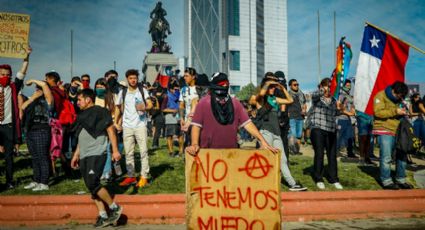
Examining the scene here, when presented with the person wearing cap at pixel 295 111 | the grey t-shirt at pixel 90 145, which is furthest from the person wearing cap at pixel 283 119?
the grey t-shirt at pixel 90 145

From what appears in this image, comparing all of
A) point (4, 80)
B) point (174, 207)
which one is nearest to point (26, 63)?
point (4, 80)

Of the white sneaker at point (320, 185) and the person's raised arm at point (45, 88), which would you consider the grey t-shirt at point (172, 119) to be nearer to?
the person's raised arm at point (45, 88)

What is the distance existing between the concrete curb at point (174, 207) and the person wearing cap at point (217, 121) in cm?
161

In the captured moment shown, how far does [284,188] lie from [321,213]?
0.99m

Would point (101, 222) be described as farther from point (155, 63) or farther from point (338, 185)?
point (155, 63)

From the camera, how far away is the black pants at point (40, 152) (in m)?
6.39

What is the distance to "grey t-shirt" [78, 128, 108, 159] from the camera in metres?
5.10

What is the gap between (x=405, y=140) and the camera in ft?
21.7

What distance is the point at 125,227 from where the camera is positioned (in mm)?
5223

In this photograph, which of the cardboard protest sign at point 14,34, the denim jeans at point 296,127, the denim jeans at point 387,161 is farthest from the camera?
the denim jeans at point 296,127

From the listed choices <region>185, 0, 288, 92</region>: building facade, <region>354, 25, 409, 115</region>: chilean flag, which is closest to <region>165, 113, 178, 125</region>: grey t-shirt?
<region>354, 25, 409, 115</region>: chilean flag

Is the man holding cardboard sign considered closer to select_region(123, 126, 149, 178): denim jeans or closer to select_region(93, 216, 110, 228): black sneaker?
select_region(93, 216, 110, 228): black sneaker

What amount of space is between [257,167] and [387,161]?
Result: 411 centimetres

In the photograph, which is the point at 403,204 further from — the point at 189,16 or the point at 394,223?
the point at 189,16
